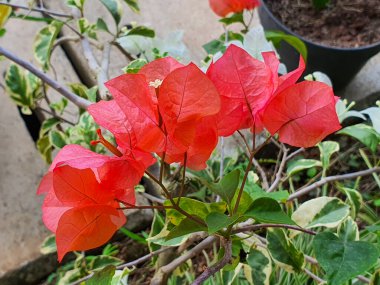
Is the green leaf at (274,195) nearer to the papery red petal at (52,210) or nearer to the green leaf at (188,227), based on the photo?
the green leaf at (188,227)

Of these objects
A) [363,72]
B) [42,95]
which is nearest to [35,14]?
[42,95]

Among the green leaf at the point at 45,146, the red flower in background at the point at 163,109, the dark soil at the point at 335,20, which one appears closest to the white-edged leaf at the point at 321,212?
the red flower in background at the point at 163,109

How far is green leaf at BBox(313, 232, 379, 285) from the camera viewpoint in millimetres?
547

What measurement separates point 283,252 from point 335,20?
90 cm

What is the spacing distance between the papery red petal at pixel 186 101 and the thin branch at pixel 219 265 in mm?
141

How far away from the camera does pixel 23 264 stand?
1126 mm

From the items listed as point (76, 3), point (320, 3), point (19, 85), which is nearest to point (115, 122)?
point (76, 3)

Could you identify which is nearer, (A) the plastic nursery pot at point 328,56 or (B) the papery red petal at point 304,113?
(B) the papery red petal at point 304,113

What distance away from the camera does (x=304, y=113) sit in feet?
1.61

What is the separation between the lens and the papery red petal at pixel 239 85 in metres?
0.47

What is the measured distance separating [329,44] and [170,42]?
0.58 meters

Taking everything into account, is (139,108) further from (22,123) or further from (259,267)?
(22,123)

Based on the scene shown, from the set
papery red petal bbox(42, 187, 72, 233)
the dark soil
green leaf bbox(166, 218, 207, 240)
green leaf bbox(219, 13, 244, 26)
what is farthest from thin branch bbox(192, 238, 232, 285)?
the dark soil

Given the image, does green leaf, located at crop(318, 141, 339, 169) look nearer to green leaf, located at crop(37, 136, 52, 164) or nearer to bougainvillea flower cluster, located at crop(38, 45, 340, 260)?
bougainvillea flower cluster, located at crop(38, 45, 340, 260)
